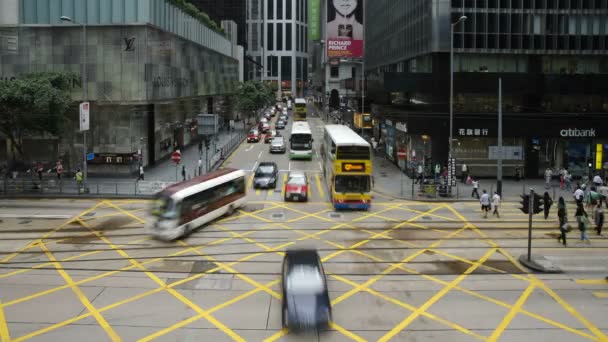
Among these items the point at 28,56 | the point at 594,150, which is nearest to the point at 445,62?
the point at 594,150

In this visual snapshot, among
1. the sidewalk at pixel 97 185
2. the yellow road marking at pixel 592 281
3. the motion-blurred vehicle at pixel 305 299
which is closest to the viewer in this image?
the motion-blurred vehicle at pixel 305 299

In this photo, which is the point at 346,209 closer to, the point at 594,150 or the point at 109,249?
the point at 109,249

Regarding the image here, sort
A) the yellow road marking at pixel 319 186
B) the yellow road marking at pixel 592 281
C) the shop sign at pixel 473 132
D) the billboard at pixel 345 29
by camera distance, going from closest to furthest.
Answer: the yellow road marking at pixel 592 281, the yellow road marking at pixel 319 186, the shop sign at pixel 473 132, the billboard at pixel 345 29

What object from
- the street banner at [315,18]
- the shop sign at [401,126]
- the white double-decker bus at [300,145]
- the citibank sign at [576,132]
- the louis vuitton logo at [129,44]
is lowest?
the white double-decker bus at [300,145]

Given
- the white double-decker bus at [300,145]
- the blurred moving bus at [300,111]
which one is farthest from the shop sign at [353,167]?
the blurred moving bus at [300,111]

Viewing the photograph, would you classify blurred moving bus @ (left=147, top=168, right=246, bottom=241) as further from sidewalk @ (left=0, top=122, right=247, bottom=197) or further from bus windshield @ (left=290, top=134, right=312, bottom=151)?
bus windshield @ (left=290, top=134, right=312, bottom=151)

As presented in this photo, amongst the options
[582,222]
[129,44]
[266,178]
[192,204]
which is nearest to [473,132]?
[266,178]

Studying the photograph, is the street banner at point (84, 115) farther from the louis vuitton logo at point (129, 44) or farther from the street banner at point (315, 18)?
the street banner at point (315, 18)
